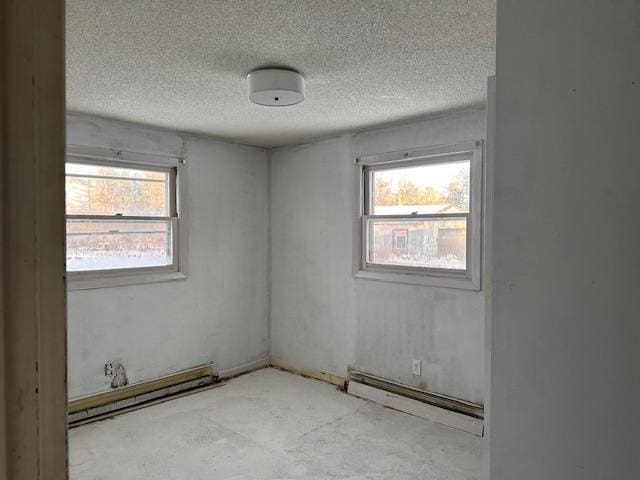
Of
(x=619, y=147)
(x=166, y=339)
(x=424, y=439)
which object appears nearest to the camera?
(x=619, y=147)

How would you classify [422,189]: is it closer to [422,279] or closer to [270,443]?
[422,279]

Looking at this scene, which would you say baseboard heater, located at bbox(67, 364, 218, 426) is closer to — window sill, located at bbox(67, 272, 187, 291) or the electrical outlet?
window sill, located at bbox(67, 272, 187, 291)

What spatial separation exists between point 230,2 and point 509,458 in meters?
1.70

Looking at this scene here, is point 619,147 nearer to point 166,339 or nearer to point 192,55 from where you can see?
point 192,55

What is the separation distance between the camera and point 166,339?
3783mm

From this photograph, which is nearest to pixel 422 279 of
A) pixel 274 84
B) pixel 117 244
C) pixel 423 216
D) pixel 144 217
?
pixel 423 216

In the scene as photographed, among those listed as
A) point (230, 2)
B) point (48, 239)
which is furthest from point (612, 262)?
point (230, 2)

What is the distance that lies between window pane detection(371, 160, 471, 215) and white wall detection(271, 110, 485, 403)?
21 centimetres

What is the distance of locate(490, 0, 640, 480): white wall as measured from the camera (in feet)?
2.65

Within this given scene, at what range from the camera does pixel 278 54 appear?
2107 millimetres

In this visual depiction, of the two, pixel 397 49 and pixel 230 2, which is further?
pixel 397 49

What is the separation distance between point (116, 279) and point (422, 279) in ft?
8.05

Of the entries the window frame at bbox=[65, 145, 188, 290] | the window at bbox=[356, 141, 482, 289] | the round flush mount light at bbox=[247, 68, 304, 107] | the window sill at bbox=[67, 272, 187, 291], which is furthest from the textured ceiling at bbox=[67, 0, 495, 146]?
the window sill at bbox=[67, 272, 187, 291]

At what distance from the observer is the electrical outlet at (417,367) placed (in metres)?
3.44
